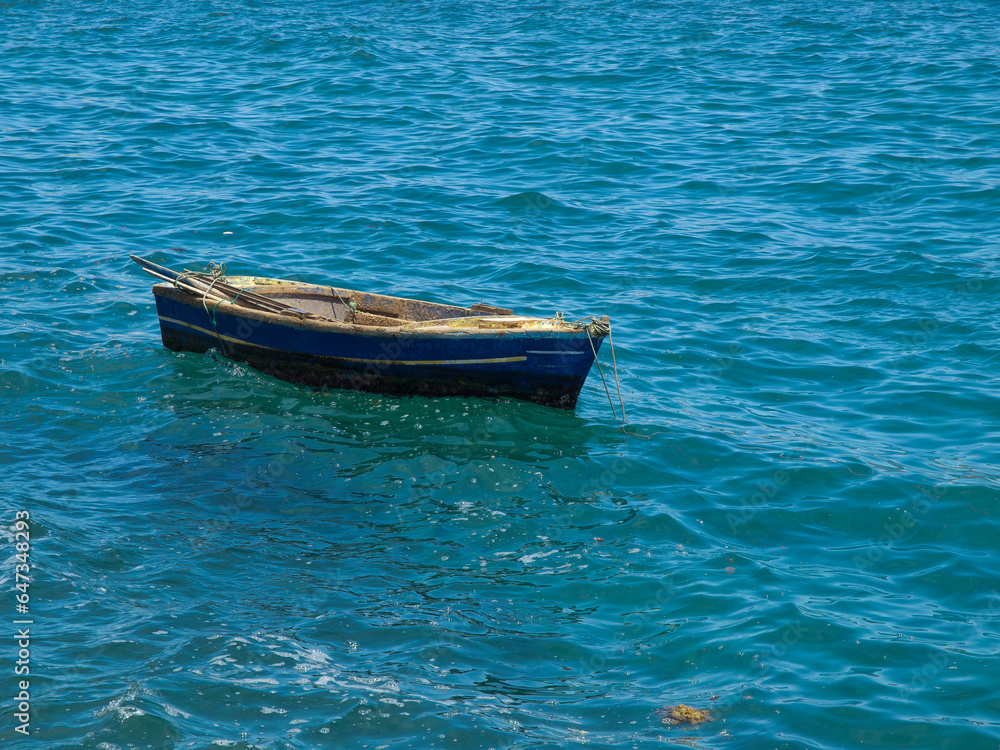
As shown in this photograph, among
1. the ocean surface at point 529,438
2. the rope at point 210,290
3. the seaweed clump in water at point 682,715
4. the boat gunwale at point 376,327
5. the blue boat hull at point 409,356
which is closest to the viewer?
the seaweed clump in water at point 682,715

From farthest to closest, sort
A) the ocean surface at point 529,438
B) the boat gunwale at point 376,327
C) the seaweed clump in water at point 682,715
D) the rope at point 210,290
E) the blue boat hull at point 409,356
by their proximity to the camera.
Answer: the rope at point 210,290 < the blue boat hull at point 409,356 < the boat gunwale at point 376,327 < the ocean surface at point 529,438 < the seaweed clump in water at point 682,715

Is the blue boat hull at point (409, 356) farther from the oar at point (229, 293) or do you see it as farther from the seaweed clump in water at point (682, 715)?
the seaweed clump in water at point (682, 715)

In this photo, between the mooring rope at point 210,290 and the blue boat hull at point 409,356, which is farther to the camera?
the mooring rope at point 210,290

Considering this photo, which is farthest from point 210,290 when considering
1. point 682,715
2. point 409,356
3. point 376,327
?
point 682,715

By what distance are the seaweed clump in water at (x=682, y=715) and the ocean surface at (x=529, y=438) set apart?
45mm

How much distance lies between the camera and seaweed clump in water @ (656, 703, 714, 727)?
7.00 meters

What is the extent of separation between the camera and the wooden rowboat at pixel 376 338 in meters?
11.3

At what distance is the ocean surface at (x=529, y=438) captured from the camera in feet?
24.0

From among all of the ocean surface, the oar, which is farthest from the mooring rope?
the ocean surface

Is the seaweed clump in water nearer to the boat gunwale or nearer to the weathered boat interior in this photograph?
the boat gunwale

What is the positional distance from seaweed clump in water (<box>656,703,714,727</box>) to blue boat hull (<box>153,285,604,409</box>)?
4.82 m

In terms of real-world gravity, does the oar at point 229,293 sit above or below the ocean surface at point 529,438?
above

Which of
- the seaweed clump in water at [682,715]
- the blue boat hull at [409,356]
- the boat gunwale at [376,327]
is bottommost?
the seaweed clump in water at [682,715]

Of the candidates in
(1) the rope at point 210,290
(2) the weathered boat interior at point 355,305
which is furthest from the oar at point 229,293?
(2) the weathered boat interior at point 355,305
